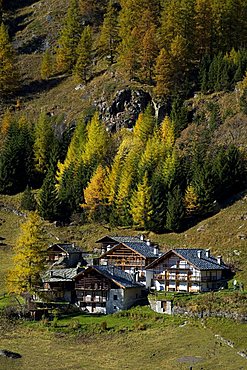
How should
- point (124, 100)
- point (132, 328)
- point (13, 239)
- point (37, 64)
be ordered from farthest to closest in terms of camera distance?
point (37, 64) → point (124, 100) → point (13, 239) → point (132, 328)

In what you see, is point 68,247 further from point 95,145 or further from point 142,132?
point 142,132

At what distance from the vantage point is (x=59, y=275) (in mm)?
79875

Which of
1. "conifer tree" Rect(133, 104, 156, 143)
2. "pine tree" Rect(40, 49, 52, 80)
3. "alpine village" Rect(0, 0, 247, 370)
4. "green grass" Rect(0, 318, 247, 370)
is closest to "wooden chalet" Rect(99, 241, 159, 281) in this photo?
"alpine village" Rect(0, 0, 247, 370)

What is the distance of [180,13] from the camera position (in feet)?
448

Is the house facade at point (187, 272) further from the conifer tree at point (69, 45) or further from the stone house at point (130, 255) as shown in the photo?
the conifer tree at point (69, 45)

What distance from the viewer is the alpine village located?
6241 centimetres

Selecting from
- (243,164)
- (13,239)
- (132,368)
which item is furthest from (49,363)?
(243,164)

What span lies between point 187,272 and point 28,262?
18466mm

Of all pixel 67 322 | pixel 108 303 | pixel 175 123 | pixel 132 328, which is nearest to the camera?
pixel 132 328

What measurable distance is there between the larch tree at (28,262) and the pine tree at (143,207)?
2095 cm

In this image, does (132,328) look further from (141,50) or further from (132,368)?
(141,50)

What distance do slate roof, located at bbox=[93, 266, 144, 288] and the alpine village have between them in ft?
1.01

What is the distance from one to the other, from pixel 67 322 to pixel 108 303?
274 inches

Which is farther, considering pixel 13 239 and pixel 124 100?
pixel 124 100
